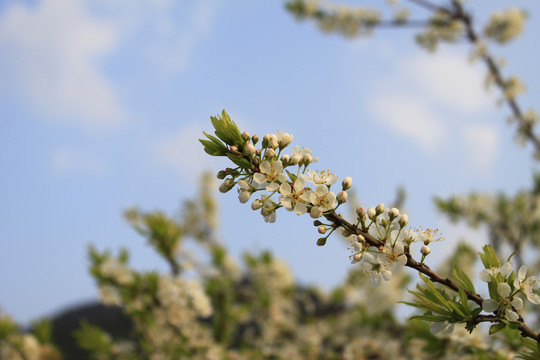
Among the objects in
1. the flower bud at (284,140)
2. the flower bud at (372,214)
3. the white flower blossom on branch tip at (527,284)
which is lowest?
the white flower blossom on branch tip at (527,284)

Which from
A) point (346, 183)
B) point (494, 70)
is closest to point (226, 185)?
point (346, 183)

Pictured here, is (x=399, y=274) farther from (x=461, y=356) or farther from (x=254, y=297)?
(x=461, y=356)

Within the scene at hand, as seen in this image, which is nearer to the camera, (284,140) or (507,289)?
(507,289)

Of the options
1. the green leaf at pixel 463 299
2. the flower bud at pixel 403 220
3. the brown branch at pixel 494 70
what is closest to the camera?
the green leaf at pixel 463 299

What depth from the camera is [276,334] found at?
9188mm

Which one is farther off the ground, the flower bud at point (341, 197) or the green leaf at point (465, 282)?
the flower bud at point (341, 197)

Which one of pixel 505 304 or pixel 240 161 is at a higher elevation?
pixel 240 161

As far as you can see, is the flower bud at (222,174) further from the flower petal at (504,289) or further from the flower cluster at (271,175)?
the flower petal at (504,289)

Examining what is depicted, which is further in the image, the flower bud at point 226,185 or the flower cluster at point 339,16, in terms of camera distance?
the flower cluster at point 339,16

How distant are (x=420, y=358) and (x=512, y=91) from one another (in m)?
4.65

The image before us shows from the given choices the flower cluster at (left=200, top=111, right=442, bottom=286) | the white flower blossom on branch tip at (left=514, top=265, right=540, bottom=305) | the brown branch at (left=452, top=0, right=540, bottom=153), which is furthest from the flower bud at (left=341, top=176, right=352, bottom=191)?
the brown branch at (left=452, top=0, right=540, bottom=153)

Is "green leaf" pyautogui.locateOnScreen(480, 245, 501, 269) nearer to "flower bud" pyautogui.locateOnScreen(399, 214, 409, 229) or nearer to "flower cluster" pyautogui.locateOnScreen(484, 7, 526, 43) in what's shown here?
"flower bud" pyautogui.locateOnScreen(399, 214, 409, 229)

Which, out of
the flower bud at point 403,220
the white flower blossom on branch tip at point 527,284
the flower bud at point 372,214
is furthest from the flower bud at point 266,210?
the white flower blossom on branch tip at point 527,284

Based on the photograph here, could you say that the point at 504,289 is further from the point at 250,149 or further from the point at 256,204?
the point at 250,149
